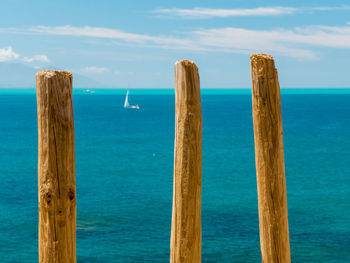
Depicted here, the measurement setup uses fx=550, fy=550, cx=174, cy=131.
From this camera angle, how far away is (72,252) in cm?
457

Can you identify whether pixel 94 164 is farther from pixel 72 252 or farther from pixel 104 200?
pixel 72 252

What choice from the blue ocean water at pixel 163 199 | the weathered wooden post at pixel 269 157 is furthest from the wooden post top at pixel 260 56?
the blue ocean water at pixel 163 199

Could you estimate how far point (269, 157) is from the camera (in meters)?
4.96

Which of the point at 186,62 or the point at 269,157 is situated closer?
the point at 186,62

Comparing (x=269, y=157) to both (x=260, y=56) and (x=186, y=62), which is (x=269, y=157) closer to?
(x=260, y=56)

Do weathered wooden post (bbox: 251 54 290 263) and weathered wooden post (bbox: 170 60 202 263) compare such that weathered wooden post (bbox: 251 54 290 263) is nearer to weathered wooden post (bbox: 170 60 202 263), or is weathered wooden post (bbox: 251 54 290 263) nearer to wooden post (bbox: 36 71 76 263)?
weathered wooden post (bbox: 170 60 202 263)

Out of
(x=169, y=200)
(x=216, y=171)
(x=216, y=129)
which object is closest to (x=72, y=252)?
(x=169, y=200)

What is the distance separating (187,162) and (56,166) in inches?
44.5

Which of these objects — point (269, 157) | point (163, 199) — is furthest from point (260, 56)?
point (163, 199)

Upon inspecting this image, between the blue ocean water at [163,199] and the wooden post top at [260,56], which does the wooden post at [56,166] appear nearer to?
the wooden post top at [260,56]

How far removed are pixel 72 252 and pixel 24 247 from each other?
28.6 m

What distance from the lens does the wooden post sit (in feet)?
14.4

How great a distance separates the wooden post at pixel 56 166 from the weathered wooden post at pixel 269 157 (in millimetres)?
1661

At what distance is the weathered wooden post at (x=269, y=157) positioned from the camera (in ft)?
16.1
